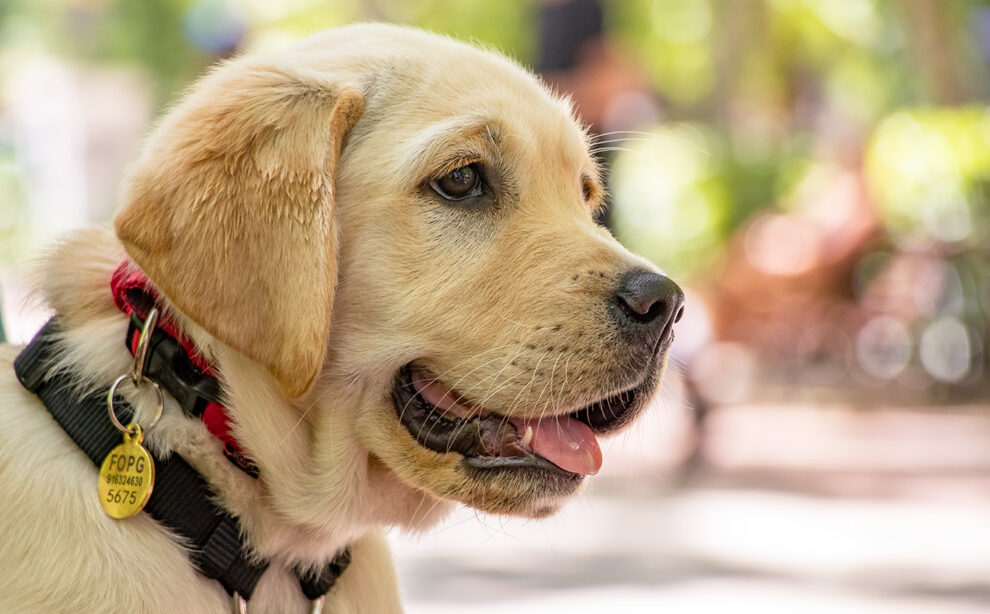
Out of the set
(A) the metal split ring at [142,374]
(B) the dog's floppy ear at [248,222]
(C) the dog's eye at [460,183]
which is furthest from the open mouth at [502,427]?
(A) the metal split ring at [142,374]

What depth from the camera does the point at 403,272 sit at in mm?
3064

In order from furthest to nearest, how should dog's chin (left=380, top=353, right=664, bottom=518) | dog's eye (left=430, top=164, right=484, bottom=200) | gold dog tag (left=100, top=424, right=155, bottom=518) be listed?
dog's eye (left=430, top=164, right=484, bottom=200), dog's chin (left=380, top=353, right=664, bottom=518), gold dog tag (left=100, top=424, right=155, bottom=518)

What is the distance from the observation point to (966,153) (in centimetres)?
1305

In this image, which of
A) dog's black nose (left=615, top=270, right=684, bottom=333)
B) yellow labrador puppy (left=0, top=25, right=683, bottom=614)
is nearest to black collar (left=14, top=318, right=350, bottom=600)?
yellow labrador puppy (left=0, top=25, right=683, bottom=614)

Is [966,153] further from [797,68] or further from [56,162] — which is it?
[797,68]

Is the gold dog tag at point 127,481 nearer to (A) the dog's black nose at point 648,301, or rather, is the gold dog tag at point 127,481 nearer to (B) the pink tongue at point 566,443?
(B) the pink tongue at point 566,443

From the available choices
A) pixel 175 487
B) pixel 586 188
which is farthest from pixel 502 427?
pixel 586 188

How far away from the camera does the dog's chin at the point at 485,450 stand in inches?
118

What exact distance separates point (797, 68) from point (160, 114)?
41.8m

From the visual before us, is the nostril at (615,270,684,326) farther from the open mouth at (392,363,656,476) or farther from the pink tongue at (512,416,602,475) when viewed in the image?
the pink tongue at (512,416,602,475)

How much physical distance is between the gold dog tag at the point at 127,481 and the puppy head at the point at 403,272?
324 mm

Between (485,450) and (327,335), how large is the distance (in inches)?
20.0

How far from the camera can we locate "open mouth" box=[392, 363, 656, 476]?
3.03m

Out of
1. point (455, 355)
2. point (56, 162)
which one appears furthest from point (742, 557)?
point (56, 162)
